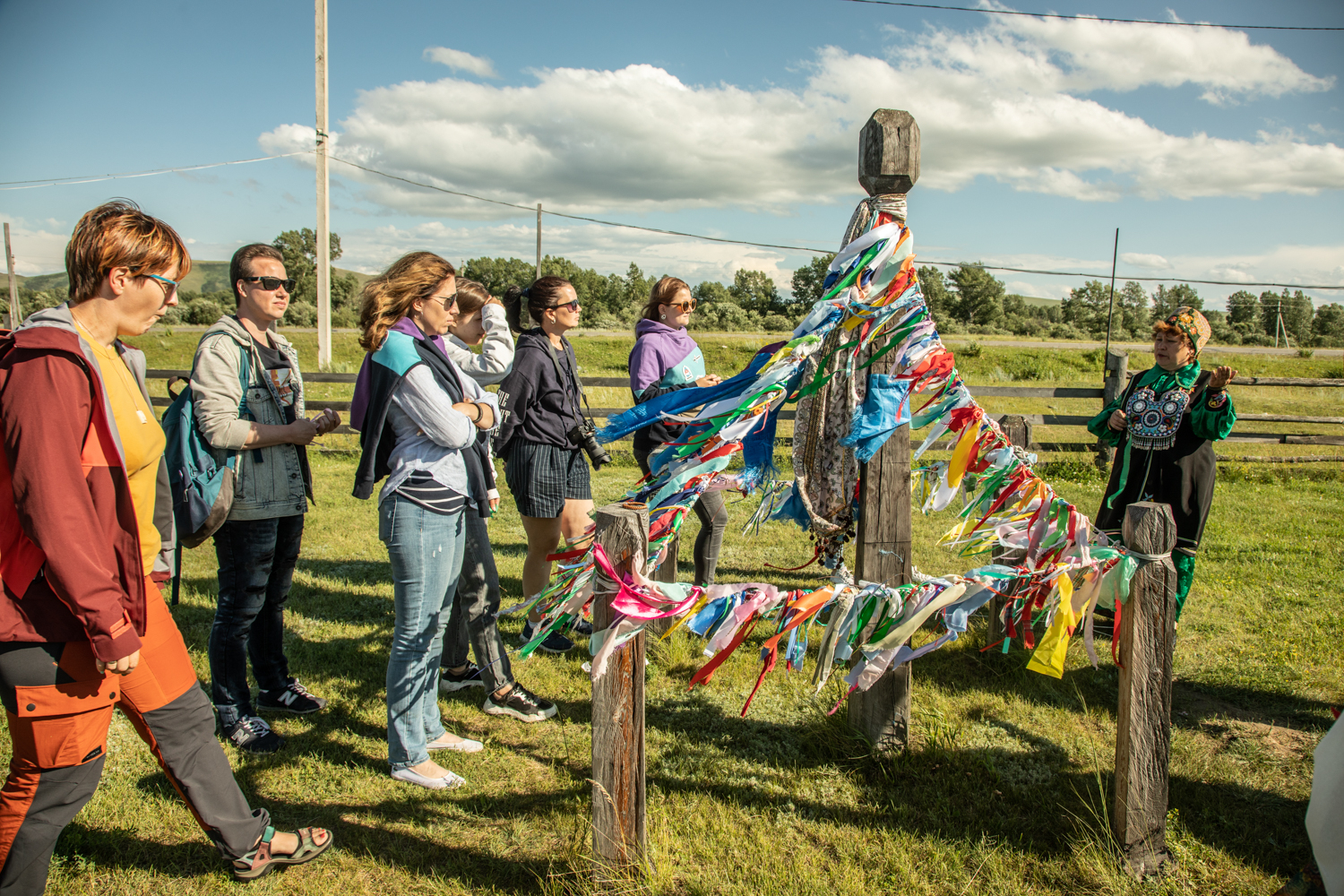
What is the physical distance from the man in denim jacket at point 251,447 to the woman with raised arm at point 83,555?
0.94 meters

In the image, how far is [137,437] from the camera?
199 cm

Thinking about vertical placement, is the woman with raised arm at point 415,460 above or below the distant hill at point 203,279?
below

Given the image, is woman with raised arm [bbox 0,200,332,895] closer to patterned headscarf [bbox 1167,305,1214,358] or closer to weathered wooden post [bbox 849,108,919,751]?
weathered wooden post [bbox 849,108,919,751]

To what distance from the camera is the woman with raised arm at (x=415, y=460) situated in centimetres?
270

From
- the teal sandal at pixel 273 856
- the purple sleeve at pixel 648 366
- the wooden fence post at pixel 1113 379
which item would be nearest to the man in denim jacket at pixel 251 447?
the teal sandal at pixel 273 856

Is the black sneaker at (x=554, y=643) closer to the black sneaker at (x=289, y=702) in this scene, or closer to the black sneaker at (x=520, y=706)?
the black sneaker at (x=520, y=706)

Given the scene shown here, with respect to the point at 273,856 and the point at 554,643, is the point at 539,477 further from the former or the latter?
the point at 273,856

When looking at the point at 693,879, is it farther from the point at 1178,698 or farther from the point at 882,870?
the point at 1178,698

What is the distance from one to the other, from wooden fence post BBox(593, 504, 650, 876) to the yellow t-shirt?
4.19ft

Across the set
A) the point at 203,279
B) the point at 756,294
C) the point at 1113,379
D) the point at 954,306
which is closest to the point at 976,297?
the point at 954,306

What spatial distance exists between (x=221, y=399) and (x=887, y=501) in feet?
9.16

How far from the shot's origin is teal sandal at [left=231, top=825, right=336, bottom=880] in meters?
2.32

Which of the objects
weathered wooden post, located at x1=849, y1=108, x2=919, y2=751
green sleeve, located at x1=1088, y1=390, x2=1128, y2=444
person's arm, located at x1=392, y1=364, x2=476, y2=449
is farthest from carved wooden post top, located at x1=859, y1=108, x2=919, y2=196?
green sleeve, located at x1=1088, y1=390, x2=1128, y2=444

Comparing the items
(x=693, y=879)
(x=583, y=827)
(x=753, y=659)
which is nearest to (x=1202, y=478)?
(x=753, y=659)
